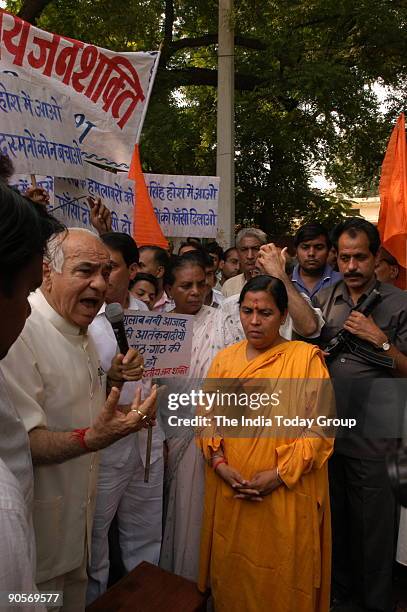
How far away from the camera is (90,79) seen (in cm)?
333

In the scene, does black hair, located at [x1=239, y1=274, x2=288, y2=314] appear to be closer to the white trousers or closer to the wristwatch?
the wristwatch

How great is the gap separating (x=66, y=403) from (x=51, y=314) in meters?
0.31

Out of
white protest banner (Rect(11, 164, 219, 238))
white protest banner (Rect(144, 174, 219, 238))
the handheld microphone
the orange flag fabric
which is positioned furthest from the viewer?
white protest banner (Rect(144, 174, 219, 238))

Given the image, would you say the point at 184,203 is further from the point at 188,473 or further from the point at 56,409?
the point at 56,409

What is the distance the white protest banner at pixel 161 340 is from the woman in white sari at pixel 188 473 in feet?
1.04

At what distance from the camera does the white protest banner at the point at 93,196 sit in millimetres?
3115

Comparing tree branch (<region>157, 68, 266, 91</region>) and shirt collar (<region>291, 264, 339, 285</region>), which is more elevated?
tree branch (<region>157, 68, 266, 91</region>)

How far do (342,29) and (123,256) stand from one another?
7.30m

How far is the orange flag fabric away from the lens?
3.57m

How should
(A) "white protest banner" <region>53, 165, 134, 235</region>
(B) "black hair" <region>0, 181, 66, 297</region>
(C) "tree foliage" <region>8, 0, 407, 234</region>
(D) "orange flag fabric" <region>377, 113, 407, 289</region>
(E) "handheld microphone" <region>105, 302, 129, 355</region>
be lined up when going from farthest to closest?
1. (C) "tree foliage" <region>8, 0, 407, 234</region>
2. (D) "orange flag fabric" <region>377, 113, 407, 289</region>
3. (A) "white protest banner" <region>53, 165, 134, 235</region>
4. (E) "handheld microphone" <region>105, 302, 129, 355</region>
5. (B) "black hair" <region>0, 181, 66, 297</region>

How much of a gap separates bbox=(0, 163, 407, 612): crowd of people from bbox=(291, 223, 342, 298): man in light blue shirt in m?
0.55

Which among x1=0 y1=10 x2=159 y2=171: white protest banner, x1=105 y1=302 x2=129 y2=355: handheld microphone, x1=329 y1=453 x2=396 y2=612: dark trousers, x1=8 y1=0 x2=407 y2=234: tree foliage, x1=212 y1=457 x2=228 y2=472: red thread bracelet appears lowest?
x1=329 y1=453 x2=396 y2=612: dark trousers

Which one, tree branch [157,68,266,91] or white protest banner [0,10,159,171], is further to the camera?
tree branch [157,68,266,91]

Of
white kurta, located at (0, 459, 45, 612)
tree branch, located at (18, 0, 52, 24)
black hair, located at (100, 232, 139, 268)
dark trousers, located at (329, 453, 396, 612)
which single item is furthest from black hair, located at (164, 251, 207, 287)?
tree branch, located at (18, 0, 52, 24)
